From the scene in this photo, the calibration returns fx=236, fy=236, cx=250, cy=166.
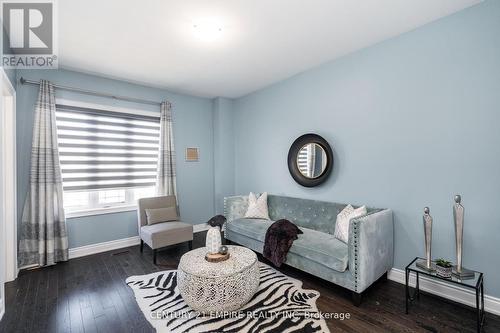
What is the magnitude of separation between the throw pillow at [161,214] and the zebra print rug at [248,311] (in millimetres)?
1060

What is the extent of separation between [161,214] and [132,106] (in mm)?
1892

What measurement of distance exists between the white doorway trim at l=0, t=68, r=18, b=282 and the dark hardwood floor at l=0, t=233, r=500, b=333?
25 cm

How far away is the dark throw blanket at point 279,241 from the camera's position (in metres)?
2.81

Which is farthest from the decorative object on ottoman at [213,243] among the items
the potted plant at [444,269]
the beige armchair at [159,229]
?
the potted plant at [444,269]

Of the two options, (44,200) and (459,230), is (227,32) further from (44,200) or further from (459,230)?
(44,200)

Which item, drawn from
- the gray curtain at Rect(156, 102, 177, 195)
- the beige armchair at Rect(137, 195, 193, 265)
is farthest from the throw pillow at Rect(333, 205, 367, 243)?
the gray curtain at Rect(156, 102, 177, 195)

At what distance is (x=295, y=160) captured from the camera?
369 centimetres

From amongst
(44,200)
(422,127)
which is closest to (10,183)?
(44,200)

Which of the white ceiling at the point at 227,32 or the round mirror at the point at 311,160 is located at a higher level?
the white ceiling at the point at 227,32

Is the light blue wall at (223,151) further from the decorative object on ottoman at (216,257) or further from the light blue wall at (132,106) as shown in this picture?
the decorative object on ottoman at (216,257)

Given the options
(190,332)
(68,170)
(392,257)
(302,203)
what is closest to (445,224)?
(392,257)

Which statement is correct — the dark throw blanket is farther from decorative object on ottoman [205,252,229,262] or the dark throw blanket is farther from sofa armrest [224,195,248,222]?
sofa armrest [224,195,248,222]

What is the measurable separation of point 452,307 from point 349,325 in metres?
1.07

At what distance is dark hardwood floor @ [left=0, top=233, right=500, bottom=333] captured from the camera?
6.33 ft
